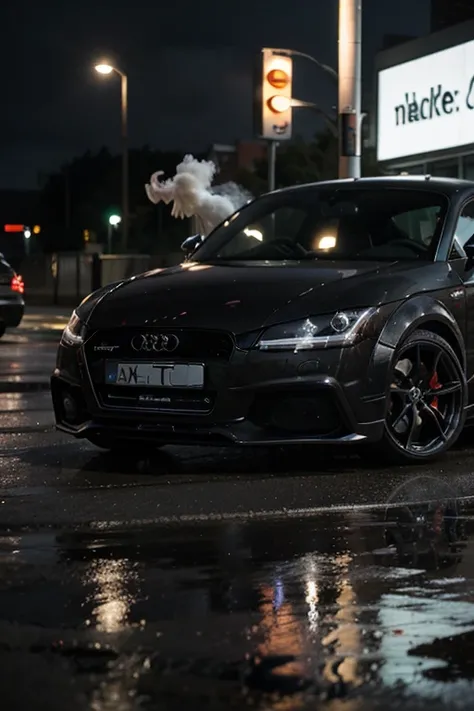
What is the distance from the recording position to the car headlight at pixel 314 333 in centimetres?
664

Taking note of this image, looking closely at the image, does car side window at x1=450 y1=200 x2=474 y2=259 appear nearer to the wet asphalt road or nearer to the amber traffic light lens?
the wet asphalt road

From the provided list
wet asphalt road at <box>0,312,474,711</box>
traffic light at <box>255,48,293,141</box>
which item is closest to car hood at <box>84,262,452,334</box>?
wet asphalt road at <box>0,312,474,711</box>

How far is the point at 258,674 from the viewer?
3.58m

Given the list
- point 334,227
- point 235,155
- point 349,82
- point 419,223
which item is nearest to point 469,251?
point 419,223

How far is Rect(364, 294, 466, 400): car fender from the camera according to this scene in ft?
22.5

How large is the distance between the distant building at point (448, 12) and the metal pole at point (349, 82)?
118ft

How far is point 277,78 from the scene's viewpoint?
765 inches

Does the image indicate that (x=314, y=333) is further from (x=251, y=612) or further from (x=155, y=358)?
(x=251, y=612)

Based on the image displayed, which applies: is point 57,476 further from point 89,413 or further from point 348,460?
point 348,460

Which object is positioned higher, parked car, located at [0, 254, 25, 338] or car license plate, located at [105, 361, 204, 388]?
car license plate, located at [105, 361, 204, 388]

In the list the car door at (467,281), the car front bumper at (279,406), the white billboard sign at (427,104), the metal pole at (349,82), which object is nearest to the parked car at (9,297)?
the metal pole at (349,82)

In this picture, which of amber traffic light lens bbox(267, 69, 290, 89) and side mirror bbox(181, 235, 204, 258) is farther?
amber traffic light lens bbox(267, 69, 290, 89)

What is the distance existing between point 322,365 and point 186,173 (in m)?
18.9

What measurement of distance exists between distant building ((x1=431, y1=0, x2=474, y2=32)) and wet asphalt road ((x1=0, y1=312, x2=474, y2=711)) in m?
46.5
